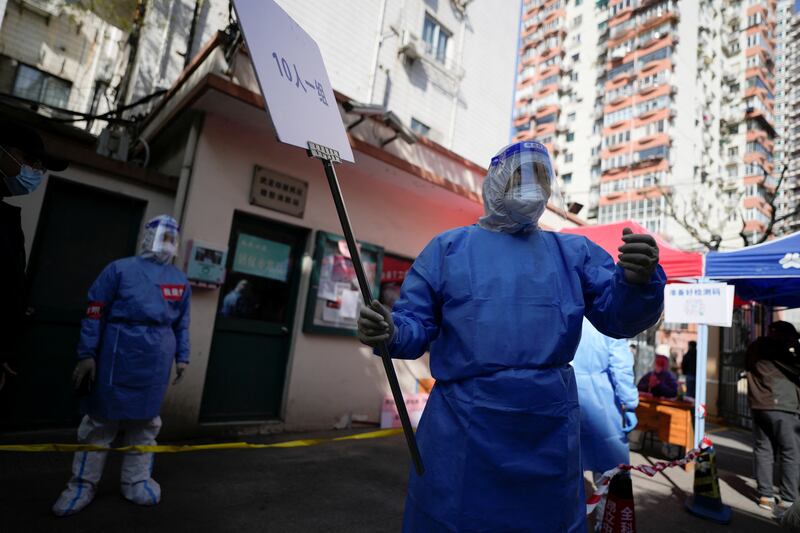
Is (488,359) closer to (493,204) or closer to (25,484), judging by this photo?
(493,204)

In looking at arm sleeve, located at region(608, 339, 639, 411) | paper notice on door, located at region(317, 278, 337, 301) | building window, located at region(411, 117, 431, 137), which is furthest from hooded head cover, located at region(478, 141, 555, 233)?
building window, located at region(411, 117, 431, 137)

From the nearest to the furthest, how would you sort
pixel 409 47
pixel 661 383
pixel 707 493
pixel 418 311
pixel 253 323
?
pixel 418 311 → pixel 707 493 → pixel 253 323 → pixel 661 383 → pixel 409 47

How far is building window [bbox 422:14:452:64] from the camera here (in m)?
11.4

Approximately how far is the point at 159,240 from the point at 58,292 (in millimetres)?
2311

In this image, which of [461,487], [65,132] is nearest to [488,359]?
[461,487]

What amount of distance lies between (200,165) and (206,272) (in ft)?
4.22

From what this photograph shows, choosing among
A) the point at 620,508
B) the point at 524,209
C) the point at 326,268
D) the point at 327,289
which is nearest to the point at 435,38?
the point at 326,268

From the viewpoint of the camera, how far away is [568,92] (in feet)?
149

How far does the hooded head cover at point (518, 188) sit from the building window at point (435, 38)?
1069 cm

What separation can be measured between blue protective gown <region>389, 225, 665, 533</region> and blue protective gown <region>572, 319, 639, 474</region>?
6.10ft

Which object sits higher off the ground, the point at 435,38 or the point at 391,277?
the point at 435,38

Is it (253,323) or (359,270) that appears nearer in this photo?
(359,270)

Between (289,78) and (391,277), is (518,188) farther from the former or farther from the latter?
(391,277)

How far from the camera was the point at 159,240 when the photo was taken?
354 cm
